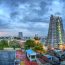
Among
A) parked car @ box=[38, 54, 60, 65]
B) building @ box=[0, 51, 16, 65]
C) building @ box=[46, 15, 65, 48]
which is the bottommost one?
parked car @ box=[38, 54, 60, 65]

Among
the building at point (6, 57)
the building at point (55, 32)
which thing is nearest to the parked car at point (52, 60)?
the building at point (6, 57)

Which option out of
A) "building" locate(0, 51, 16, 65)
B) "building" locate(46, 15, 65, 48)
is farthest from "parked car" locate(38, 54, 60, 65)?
"building" locate(46, 15, 65, 48)

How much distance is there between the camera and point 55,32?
2897 centimetres

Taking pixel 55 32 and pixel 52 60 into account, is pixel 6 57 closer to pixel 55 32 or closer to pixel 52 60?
pixel 52 60

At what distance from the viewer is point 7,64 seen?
7234 mm

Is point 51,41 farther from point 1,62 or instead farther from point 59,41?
point 1,62

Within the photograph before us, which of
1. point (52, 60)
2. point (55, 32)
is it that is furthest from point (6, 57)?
point (55, 32)

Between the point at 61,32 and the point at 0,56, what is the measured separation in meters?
22.7

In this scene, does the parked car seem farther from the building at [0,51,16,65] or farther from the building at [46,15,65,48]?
the building at [46,15,65,48]

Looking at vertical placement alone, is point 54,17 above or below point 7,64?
above

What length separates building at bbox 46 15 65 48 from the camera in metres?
28.5

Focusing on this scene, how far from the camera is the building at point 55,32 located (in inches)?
→ 1121

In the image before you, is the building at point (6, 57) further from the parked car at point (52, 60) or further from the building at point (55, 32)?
the building at point (55, 32)

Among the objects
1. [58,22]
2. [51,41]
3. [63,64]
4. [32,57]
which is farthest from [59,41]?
[63,64]
